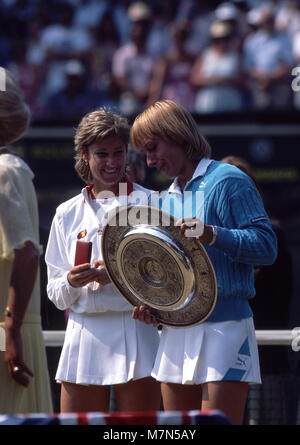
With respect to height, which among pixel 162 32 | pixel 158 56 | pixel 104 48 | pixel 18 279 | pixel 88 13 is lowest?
pixel 18 279

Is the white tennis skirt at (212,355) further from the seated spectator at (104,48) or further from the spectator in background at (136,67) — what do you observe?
the seated spectator at (104,48)

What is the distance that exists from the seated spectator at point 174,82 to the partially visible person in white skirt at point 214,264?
6.28m

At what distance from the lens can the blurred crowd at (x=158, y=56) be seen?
936cm

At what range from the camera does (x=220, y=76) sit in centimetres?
934

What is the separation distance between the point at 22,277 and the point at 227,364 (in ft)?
2.54

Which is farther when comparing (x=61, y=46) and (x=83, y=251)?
(x=61, y=46)

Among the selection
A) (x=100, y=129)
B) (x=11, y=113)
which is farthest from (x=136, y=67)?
(x=11, y=113)

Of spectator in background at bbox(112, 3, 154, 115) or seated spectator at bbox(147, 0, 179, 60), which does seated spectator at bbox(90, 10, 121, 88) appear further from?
seated spectator at bbox(147, 0, 179, 60)

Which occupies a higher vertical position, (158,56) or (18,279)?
(158,56)

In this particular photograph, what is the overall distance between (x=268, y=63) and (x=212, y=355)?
22.3 ft

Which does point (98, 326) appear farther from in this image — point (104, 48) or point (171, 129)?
point (104, 48)

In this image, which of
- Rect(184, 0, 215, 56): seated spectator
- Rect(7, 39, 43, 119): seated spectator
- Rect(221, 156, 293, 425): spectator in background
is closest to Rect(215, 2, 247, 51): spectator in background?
Rect(184, 0, 215, 56): seated spectator

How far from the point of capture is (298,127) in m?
8.21
